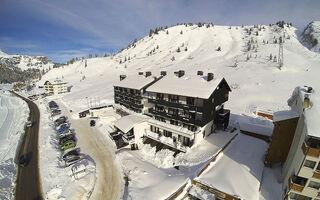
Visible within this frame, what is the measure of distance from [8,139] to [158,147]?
123ft

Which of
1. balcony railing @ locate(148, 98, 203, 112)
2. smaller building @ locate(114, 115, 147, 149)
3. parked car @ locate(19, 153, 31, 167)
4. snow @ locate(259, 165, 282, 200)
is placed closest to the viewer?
Result: snow @ locate(259, 165, 282, 200)

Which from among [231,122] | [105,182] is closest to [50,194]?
[105,182]

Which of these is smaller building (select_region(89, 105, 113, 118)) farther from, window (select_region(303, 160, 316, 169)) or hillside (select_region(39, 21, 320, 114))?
window (select_region(303, 160, 316, 169))

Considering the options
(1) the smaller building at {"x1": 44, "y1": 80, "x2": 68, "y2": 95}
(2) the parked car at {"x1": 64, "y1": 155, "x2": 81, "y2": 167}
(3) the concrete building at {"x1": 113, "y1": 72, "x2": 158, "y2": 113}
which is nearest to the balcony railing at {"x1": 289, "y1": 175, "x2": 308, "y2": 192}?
(3) the concrete building at {"x1": 113, "y1": 72, "x2": 158, "y2": 113}

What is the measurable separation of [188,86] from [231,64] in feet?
226

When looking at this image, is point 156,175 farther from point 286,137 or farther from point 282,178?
point 286,137

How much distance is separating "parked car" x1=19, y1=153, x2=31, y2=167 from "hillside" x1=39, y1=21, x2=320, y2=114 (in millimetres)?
28557

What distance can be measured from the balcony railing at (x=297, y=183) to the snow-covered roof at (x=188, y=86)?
552 inches

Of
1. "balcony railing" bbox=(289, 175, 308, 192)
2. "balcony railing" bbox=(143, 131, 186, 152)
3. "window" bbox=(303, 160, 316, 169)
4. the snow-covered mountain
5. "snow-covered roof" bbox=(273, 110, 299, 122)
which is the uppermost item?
the snow-covered mountain

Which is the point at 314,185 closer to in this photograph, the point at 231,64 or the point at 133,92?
the point at 133,92

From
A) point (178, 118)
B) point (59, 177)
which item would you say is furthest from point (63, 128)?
point (178, 118)

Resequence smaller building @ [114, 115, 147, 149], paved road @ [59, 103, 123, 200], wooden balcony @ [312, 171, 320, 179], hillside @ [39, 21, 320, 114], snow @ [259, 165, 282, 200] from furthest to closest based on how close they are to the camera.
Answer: hillside @ [39, 21, 320, 114] < smaller building @ [114, 115, 147, 149] < paved road @ [59, 103, 123, 200] < snow @ [259, 165, 282, 200] < wooden balcony @ [312, 171, 320, 179]

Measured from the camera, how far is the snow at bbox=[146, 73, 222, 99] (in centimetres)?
2567

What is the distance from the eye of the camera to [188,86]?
28.3m
